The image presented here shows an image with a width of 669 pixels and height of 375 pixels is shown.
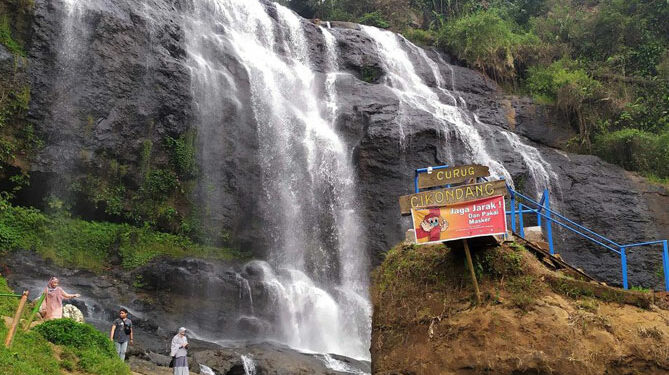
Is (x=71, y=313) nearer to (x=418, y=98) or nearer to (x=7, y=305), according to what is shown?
(x=7, y=305)

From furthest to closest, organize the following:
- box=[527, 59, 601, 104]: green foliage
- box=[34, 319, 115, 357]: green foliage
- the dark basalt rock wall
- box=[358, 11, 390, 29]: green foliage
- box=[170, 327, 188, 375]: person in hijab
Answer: box=[358, 11, 390, 29]: green foliage < box=[527, 59, 601, 104]: green foliage < the dark basalt rock wall < box=[170, 327, 188, 375]: person in hijab < box=[34, 319, 115, 357]: green foliage

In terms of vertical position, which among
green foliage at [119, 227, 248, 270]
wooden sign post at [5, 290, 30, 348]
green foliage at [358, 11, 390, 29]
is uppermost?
green foliage at [358, 11, 390, 29]

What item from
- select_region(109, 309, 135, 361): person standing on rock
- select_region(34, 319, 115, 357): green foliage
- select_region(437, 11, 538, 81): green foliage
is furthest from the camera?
select_region(437, 11, 538, 81): green foliage

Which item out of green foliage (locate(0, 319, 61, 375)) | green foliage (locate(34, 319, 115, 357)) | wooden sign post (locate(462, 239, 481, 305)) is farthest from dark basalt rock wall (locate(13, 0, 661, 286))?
wooden sign post (locate(462, 239, 481, 305))

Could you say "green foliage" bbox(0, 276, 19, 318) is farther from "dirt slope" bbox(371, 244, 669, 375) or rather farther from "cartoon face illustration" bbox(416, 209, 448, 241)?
"cartoon face illustration" bbox(416, 209, 448, 241)

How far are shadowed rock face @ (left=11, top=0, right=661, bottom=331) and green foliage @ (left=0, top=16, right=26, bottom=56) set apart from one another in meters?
0.47

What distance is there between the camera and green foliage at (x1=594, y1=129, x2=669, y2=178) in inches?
981

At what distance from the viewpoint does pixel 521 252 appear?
28.7 feet

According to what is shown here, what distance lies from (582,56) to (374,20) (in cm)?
1168

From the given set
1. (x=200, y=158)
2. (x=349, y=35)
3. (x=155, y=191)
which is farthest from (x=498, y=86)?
(x=155, y=191)

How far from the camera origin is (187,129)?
68.7 ft

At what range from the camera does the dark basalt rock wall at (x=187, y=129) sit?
63.0 ft

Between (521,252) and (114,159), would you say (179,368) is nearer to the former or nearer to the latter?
(521,252)

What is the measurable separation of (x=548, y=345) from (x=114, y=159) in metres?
15.6
